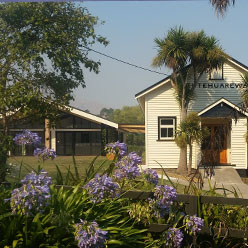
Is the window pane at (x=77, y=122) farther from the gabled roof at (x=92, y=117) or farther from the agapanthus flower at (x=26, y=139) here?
the agapanthus flower at (x=26, y=139)

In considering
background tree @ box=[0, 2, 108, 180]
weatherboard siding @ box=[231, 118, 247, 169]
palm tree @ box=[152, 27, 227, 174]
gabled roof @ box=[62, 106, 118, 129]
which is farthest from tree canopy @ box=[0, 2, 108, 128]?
gabled roof @ box=[62, 106, 118, 129]

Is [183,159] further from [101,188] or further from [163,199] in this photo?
[101,188]

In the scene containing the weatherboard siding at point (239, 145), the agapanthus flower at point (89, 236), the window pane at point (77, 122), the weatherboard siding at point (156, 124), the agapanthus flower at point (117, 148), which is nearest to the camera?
the agapanthus flower at point (89, 236)

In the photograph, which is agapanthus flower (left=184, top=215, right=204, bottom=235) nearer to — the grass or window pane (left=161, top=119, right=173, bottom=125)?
the grass

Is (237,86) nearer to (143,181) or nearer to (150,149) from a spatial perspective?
(150,149)

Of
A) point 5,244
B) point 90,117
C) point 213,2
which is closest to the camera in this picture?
point 5,244

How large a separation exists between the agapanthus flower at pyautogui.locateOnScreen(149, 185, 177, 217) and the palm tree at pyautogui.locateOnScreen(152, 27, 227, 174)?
48.8 feet

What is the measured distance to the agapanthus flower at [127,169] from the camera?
407cm

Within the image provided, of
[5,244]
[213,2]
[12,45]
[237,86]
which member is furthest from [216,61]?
[5,244]

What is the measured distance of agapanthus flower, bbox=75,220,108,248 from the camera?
2.99m

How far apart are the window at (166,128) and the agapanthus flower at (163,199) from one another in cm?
1659

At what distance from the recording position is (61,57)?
1268cm

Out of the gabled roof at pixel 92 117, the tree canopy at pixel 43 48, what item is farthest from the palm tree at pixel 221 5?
the gabled roof at pixel 92 117

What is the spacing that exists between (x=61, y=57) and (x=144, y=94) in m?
8.38
